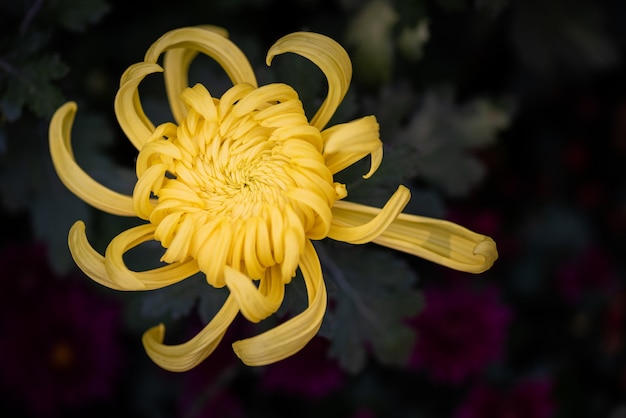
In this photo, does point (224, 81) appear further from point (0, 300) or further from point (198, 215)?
point (0, 300)

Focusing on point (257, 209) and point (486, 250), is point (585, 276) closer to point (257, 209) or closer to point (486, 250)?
point (486, 250)

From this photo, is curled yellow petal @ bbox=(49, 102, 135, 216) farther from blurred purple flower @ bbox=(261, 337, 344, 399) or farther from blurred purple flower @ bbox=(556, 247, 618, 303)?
blurred purple flower @ bbox=(556, 247, 618, 303)

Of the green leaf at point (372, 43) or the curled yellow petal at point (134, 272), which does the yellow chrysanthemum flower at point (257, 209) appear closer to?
the curled yellow petal at point (134, 272)

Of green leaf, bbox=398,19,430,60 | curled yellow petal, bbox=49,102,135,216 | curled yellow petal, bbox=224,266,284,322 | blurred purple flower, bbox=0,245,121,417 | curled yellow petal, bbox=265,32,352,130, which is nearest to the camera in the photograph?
curled yellow petal, bbox=224,266,284,322

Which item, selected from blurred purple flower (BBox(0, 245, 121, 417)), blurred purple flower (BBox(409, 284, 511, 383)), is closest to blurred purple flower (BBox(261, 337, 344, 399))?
blurred purple flower (BBox(409, 284, 511, 383))

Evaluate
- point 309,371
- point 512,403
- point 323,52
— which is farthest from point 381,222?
point 512,403

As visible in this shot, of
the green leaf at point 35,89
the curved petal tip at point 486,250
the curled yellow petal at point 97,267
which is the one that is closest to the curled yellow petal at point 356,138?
the curved petal tip at point 486,250
